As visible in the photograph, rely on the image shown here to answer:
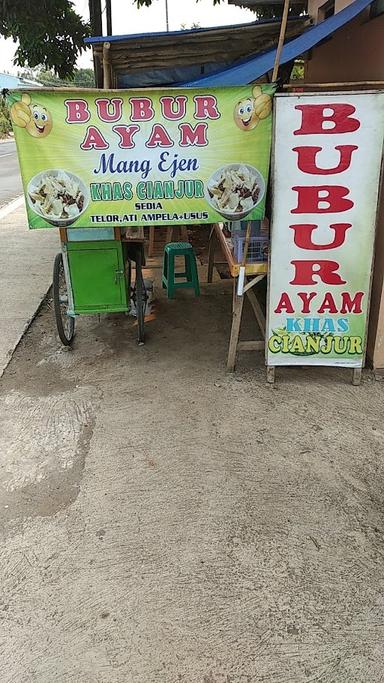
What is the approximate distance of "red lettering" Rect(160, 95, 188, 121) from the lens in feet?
11.1

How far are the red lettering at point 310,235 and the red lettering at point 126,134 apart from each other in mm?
1223

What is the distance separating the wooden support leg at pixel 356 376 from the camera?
398 cm

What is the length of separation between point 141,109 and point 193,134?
0.37 meters

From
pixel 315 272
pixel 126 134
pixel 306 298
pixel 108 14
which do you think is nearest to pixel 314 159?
pixel 315 272

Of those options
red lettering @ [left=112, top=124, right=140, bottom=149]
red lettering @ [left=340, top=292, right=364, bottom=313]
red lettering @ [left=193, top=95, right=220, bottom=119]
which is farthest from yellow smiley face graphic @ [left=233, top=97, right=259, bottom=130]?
red lettering @ [left=340, top=292, right=364, bottom=313]

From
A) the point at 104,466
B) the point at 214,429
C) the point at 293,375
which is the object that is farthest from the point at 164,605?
the point at 293,375

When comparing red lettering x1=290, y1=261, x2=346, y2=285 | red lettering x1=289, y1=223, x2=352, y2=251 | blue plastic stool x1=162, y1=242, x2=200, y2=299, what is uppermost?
red lettering x1=289, y1=223, x2=352, y2=251

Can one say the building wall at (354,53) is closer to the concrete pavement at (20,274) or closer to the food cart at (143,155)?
the food cart at (143,155)

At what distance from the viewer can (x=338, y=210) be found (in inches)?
142

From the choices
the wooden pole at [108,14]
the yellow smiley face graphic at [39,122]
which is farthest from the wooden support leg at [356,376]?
the wooden pole at [108,14]

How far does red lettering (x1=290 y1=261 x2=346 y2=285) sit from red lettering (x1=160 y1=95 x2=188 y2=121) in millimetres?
1262

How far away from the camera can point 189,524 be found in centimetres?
275

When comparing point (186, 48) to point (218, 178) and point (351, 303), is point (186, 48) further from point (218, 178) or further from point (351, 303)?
point (351, 303)

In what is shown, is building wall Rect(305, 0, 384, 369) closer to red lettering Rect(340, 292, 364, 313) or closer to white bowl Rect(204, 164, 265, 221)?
red lettering Rect(340, 292, 364, 313)
